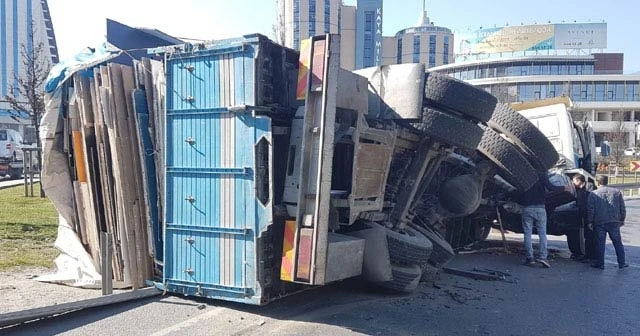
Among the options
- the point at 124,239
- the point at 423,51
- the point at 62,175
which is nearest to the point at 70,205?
the point at 62,175

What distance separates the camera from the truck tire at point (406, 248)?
5836 millimetres

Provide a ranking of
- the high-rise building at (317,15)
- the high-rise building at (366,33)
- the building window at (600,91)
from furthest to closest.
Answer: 1. the building window at (600,91)
2. the high-rise building at (366,33)
3. the high-rise building at (317,15)

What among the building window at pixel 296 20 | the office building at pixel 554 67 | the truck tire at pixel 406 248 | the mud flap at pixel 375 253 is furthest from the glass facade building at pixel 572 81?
the mud flap at pixel 375 253

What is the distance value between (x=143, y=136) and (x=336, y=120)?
2.03 m

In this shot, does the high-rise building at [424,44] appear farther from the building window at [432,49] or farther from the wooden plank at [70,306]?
the wooden plank at [70,306]

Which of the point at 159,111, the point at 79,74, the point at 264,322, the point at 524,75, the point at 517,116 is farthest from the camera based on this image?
the point at 524,75

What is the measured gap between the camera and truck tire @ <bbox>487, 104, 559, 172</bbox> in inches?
292

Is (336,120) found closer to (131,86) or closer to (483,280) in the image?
(131,86)

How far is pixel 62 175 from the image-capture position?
268 inches

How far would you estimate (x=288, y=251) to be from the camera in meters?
5.02

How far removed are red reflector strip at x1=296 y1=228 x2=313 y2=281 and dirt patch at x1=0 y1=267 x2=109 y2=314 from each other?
7.94 ft

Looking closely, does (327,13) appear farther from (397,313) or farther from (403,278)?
(397,313)

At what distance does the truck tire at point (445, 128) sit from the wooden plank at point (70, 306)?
128 inches

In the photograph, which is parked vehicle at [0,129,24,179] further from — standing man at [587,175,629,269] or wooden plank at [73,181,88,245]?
standing man at [587,175,629,269]
